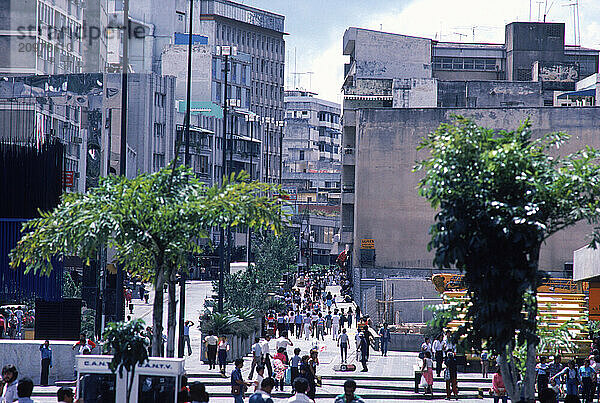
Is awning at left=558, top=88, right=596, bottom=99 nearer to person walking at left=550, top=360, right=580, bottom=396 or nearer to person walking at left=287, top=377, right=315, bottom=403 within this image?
person walking at left=550, top=360, right=580, bottom=396

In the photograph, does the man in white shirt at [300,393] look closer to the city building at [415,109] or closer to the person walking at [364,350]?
the person walking at [364,350]

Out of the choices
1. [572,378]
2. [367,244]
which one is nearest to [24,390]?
[572,378]

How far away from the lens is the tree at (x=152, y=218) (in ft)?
53.6

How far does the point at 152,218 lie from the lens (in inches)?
647

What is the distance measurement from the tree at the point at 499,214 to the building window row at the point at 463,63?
79660 millimetres

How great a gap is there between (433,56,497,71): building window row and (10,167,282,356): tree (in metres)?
77.1

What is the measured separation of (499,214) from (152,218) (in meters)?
5.69

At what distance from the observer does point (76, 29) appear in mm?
81812

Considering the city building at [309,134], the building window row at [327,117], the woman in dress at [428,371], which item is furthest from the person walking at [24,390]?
the building window row at [327,117]

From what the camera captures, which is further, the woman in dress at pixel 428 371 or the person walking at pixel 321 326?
the person walking at pixel 321 326

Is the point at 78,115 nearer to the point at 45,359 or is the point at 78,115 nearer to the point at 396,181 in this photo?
the point at 396,181

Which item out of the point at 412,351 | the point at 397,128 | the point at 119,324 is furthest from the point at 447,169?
the point at 397,128

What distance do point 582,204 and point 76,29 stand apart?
72.2 metres

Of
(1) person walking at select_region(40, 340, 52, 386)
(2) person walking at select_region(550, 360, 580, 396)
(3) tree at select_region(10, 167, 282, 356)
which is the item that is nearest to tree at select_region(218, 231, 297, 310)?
(3) tree at select_region(10, 167, 282, 356)
